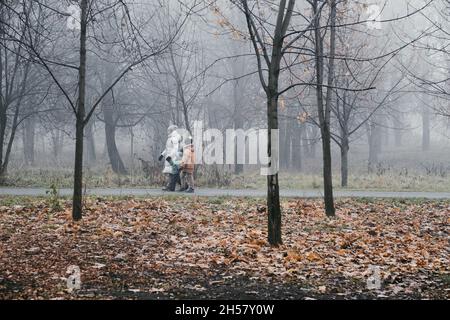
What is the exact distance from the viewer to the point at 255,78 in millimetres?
33062

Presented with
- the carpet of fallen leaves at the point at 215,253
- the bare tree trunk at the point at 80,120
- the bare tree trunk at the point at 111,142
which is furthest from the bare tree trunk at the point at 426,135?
the bare tree trunk at the point at 80,120

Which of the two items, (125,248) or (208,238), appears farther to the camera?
(208,238)

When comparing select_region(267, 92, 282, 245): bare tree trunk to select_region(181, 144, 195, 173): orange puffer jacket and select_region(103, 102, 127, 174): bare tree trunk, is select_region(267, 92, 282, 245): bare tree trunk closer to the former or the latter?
select_region(181, 144, 195, 173): orange puffer jacket

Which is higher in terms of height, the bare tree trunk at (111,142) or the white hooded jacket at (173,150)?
the bare tree trunk at (111,142)

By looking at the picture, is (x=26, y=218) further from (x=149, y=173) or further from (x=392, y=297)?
(x=149, y=173)

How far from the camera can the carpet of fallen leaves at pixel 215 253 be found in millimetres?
5828

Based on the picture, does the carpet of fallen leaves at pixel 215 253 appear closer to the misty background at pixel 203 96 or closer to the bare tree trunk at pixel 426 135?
the misty background at pixel 203 96

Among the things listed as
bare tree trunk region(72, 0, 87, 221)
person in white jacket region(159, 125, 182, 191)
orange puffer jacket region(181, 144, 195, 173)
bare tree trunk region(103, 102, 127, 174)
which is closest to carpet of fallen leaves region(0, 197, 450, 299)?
bare tree trunk region(72, 0, 87, 221)

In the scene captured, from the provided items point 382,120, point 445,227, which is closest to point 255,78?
point 382,120

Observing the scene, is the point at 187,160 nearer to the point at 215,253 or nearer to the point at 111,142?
the point at 215,253

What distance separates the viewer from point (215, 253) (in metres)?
7.52

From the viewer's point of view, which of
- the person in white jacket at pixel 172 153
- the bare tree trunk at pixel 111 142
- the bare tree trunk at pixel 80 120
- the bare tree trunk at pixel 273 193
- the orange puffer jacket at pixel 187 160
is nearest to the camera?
the bare tree trunk at pixel 273 193

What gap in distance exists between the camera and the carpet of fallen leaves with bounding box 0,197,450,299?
19.1 feet
